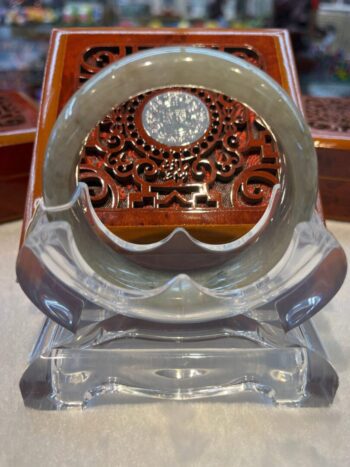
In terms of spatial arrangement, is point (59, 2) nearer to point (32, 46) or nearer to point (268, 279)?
point (32, 46)

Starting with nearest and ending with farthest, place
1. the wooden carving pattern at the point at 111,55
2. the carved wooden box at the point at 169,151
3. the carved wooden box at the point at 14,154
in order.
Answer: the carved wooden box at the point at 169,151 < the wooden carving pattern at the point at 111,55 < the carved wooden box at the point at 14,154

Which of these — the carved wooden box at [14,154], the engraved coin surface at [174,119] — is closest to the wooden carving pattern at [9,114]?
the carved wooden box at [14,154]

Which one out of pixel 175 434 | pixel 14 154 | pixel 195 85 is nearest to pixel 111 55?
pixel 14 154

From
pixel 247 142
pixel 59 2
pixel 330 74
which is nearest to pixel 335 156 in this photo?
pixel 247 142

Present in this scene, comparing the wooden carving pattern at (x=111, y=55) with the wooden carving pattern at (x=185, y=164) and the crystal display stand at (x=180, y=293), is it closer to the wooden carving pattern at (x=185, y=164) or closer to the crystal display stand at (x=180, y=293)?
the wooden carving pattern at (x=185, y=164)

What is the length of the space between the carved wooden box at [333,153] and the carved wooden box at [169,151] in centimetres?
18

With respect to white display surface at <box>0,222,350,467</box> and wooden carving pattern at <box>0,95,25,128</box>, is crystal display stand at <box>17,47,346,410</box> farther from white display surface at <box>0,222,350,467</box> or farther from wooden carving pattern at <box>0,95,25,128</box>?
wooden carving pattern at <box>0,95,25,128</box>

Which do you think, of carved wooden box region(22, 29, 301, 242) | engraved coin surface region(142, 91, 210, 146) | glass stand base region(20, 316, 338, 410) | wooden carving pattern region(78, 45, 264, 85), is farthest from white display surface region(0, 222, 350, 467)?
wooden carving pattern region(78, 45, 264, 85)

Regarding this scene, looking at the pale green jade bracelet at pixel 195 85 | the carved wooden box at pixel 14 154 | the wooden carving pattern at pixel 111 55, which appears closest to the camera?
the pale green jade bracelet at pixel 195 85

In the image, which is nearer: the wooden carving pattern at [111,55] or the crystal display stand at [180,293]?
the crystal display stand at [180,293]

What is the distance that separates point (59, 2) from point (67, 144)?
1764 mm

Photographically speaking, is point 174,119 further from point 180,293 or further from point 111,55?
point 180,293

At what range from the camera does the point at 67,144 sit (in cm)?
71

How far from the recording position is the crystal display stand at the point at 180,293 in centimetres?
68
